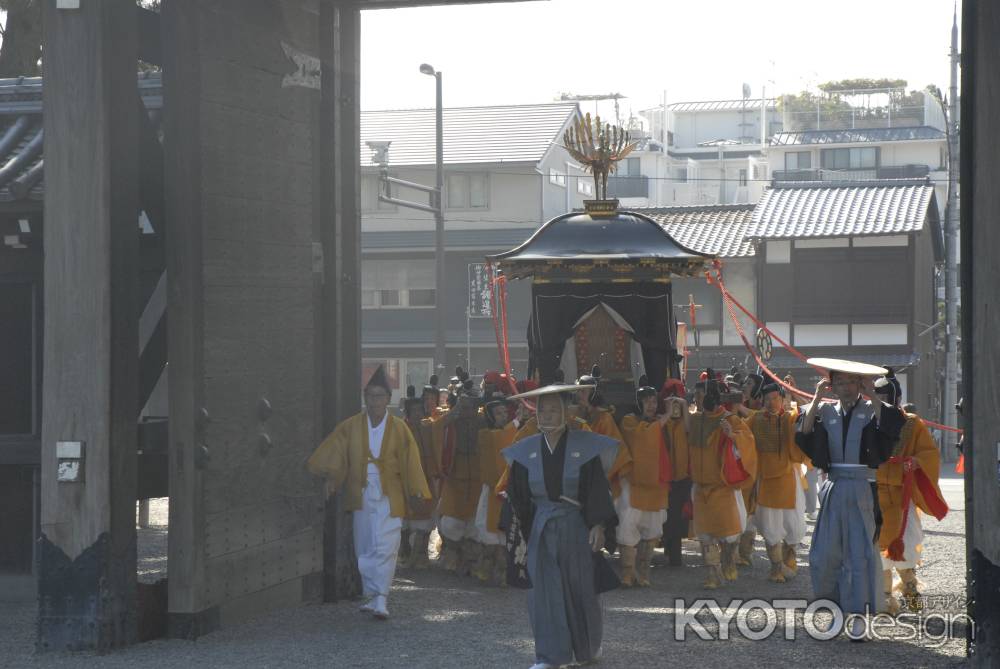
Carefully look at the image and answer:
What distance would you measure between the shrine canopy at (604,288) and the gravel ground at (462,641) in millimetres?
3863

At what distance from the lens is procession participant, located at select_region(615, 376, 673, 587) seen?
10.9 meters

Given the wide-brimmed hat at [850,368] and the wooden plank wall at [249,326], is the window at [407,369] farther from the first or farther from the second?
the wide-brimmed hat at [850,368]

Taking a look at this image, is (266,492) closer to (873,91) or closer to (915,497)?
(915,497)

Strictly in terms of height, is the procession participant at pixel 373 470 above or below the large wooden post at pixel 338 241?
below

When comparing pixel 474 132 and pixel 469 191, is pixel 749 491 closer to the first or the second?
pixel 469 191

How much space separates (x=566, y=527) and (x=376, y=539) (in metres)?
2.01

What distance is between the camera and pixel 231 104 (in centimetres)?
880

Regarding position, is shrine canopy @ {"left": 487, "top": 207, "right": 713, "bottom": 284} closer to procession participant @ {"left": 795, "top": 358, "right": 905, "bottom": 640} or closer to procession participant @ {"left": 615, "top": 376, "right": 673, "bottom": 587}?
procession participant @ {"left": 615, "top": 376, "right": 673, "bottom": 587}

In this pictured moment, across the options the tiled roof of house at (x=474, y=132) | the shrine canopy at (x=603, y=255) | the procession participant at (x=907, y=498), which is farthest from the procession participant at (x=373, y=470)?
the tiled roof of house at (x=474, y=132)

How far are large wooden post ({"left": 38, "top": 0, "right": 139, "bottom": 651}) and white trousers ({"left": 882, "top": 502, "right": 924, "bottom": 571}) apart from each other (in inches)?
200

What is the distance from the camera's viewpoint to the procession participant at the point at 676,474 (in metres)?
11.1

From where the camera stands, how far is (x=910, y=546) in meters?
9.33

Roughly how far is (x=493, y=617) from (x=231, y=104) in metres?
3.83

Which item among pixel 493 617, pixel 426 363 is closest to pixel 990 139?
pixel 493 617
